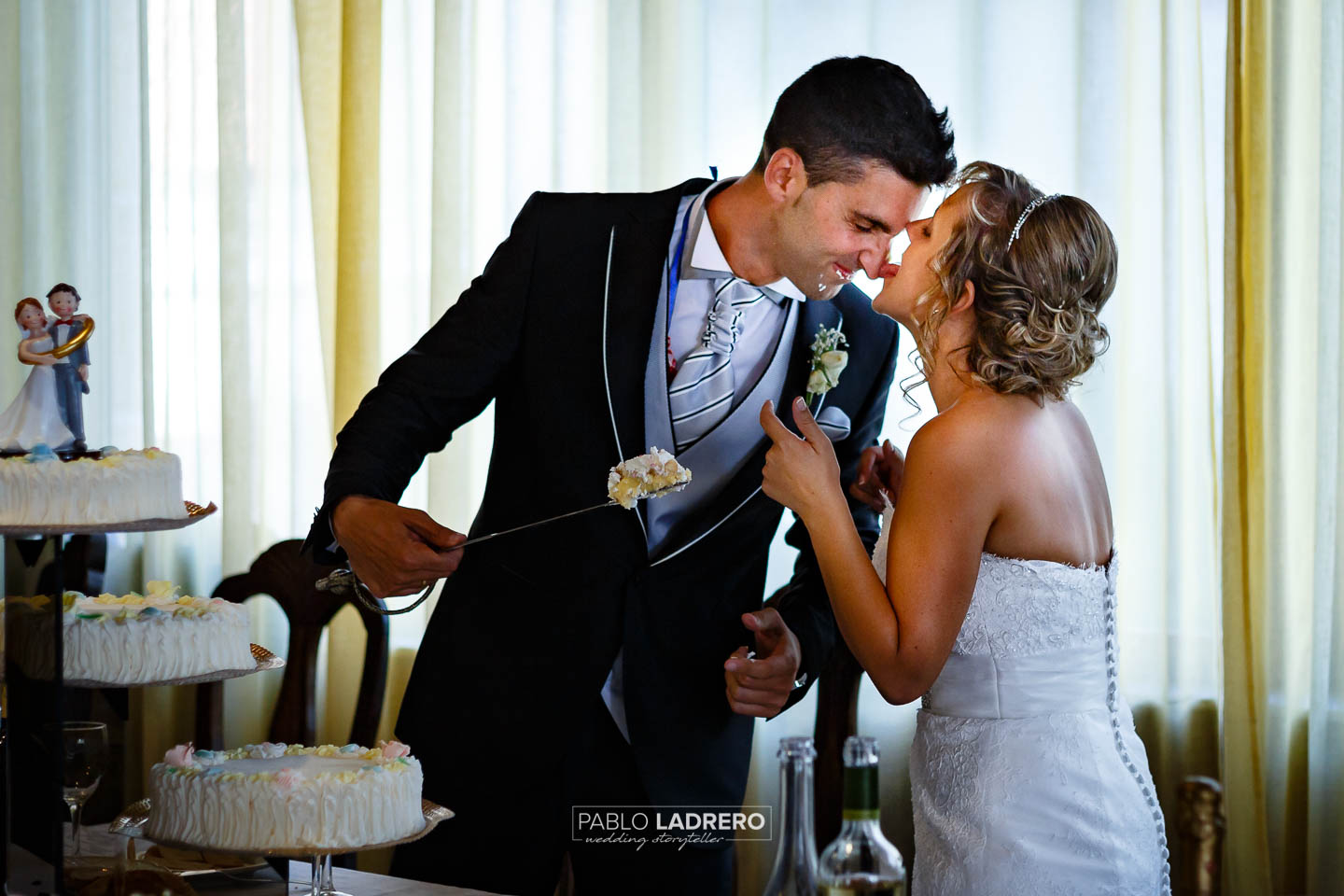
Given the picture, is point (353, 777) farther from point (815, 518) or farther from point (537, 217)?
point (537, 217)

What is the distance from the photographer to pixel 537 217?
2.38m

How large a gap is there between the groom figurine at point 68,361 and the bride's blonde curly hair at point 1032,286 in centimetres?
135

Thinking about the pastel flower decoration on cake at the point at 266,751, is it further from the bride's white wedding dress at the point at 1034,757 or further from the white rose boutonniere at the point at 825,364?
the white rose boutonniere at the point at 825,364

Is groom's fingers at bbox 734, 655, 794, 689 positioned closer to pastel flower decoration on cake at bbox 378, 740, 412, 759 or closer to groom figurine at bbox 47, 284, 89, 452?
pastel flower decoration on cake at bbox 378, 740, 412, 759

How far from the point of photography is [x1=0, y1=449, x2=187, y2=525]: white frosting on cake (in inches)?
63.9

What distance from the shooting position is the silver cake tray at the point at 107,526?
150cm

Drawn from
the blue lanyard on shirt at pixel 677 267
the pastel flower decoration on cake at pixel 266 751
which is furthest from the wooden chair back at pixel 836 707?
the pastel flower decoration on cake at pixel 266 751

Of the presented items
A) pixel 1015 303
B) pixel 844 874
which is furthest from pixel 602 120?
pixel 844 874

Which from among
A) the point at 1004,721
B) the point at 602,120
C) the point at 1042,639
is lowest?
the point at 1004,721

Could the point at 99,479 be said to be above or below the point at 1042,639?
above

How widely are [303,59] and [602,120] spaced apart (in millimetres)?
1031

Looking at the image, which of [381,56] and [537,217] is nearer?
[537,217]

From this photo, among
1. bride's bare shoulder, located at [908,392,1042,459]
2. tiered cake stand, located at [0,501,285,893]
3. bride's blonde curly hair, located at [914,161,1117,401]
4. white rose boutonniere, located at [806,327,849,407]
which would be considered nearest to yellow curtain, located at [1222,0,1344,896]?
white rose boutonniere, located at [806,327,849,407]

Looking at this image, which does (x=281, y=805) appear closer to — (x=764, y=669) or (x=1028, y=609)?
(x=764, y=669)
